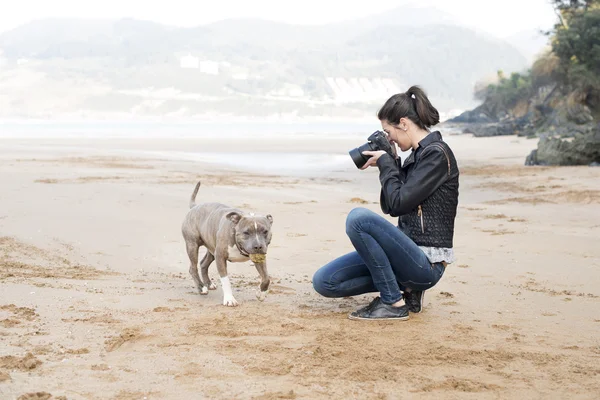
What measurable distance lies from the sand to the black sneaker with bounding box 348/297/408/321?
0.21 feet

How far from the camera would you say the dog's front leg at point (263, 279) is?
6.19m

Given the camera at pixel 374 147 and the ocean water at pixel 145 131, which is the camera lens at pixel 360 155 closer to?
the camera at pixel 374 147

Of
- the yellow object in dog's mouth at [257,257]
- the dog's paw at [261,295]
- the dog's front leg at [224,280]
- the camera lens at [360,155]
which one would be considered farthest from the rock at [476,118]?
the camera lens at [360,155]

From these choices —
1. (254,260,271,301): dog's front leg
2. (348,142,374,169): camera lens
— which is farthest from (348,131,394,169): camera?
(254,260,271,301): dog's front leg

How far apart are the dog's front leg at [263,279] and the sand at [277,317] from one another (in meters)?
0.14

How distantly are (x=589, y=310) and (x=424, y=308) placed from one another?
135 cm

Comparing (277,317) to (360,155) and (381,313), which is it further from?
(360,155)

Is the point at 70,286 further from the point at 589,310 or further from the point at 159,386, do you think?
the point at 589,310

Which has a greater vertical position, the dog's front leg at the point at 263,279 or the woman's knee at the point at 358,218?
the woman's knee at the point at 358,218

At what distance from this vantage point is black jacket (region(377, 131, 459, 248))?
5.27 meters

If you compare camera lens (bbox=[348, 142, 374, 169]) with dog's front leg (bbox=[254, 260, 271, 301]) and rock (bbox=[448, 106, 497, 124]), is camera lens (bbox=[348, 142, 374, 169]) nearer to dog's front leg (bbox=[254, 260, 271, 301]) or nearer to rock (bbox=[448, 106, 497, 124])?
dog's front leg (bbox=[254, 260, 271, 301])

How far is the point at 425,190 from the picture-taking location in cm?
527

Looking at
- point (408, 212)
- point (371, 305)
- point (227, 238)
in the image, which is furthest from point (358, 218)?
point (227, 238)

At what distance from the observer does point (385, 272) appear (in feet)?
18.2
